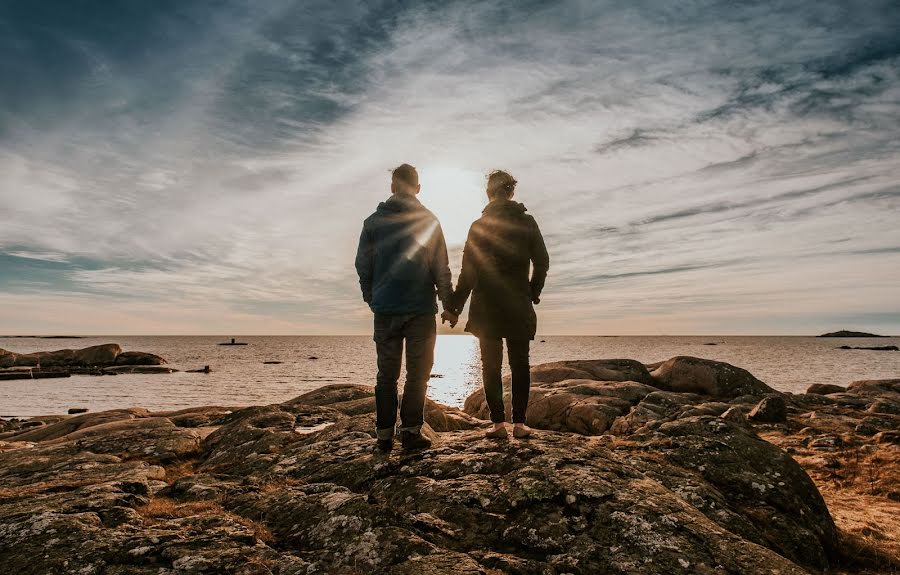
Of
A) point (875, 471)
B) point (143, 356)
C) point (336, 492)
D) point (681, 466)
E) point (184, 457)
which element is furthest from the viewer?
point (143, 356)

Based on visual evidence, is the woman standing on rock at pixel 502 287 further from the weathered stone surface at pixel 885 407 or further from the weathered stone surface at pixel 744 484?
the weathered stone surface at pixel 885 407

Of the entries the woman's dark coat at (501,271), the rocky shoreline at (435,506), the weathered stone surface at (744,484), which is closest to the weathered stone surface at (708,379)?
the rocky shoreline at (435,506)

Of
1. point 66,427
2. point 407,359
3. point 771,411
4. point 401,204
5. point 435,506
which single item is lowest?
point 771,411

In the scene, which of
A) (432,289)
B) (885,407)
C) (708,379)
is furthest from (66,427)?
(885,407)

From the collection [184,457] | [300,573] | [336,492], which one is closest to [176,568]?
[300,573]

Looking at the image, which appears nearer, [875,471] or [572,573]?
[572,573]

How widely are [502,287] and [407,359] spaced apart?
1844 millimetres

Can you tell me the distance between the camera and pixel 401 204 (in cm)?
707

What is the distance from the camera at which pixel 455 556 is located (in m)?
4.64

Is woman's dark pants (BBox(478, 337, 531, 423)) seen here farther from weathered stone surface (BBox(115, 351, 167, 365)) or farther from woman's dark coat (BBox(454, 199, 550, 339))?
weathered stone surface (BBox(115, 351, 167, 365))

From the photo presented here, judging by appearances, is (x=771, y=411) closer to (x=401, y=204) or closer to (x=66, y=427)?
(x=401, y=204)

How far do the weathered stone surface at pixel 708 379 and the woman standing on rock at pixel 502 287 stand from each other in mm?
19857

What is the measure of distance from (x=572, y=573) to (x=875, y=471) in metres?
11.4

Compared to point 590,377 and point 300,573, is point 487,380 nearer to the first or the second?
point 300,573
